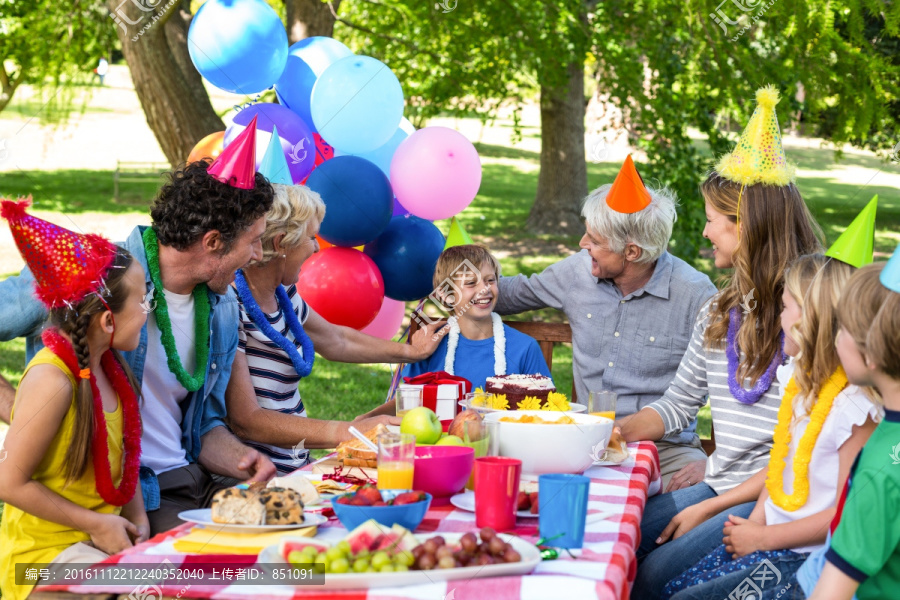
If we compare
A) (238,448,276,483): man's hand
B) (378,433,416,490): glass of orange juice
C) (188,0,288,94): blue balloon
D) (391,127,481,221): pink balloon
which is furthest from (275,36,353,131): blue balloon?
(378,433,416,490): glass of orange juice

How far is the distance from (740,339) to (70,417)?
2220 mm

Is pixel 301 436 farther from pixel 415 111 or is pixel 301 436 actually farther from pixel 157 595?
pixel 415 111

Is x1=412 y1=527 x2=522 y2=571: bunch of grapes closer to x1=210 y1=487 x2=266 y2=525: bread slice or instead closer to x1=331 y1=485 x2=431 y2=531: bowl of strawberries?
x1=331 y1=485 x2=431 y2=531: bowl of strawberries

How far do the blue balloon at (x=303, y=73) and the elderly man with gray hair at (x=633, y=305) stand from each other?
1752 millimetres

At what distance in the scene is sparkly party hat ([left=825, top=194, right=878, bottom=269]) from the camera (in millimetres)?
2498

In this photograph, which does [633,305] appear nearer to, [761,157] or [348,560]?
[761,157]

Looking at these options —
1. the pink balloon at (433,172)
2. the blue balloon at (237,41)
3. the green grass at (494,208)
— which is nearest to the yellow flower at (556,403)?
the pink balloon at (433,172)

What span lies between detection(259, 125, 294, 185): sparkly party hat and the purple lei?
2021mm

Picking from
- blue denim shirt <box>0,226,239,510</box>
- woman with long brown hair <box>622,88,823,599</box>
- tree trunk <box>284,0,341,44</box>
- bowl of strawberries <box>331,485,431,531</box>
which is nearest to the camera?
bowl of strawberries <box>331,485,431,531</box>

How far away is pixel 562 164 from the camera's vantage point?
1272 centimetres

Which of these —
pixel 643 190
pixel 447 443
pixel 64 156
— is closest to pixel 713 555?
pixel 447 443

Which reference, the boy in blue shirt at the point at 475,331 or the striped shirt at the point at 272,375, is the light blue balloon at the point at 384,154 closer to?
the boy in blue shirt at the point at 475,331

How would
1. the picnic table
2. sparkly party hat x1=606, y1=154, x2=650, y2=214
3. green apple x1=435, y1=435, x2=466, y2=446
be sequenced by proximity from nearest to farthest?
the picnic table < green apple x1=435, y1=435, x2=466, y2=446 < sparkly party hat x1=606, y1=154, x2=650, y2=214

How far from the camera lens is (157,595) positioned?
1766mm
